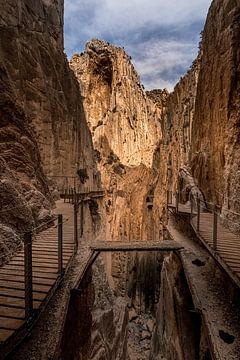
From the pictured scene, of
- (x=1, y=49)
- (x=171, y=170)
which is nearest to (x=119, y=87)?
(x=171, y=170)

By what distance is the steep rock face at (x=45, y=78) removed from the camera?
17484 mm

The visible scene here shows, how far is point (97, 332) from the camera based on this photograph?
33.3 feet

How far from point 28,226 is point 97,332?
595 centimetres

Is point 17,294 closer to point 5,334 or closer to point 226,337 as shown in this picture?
point 5,334

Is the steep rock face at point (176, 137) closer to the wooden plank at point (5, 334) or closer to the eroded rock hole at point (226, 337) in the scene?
the eroded rock hole at point (226, 337)

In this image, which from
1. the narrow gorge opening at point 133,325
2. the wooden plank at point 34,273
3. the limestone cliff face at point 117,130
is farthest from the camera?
the limestone cliff face at point 117,130

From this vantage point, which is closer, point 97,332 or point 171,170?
point 97,332

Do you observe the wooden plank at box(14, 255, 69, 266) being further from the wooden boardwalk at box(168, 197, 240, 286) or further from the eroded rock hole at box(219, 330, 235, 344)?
the wooden boardwalk at box(168, 197, 240, 286)

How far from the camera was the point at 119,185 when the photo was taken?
36719 mm

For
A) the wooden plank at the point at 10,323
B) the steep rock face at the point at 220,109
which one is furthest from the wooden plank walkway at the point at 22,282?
the steep rock face at the point at 220,109

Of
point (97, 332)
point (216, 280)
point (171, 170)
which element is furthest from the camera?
point (171, 170)

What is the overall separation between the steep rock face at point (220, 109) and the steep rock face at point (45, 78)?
34.8 feet

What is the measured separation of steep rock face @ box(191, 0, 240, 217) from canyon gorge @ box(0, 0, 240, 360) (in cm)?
7

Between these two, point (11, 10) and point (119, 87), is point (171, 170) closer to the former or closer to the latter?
point (119, 87)
